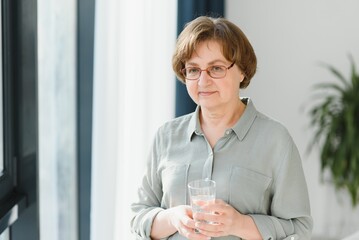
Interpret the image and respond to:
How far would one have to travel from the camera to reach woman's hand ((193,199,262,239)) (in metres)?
1.72

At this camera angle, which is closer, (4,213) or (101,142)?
(4,213)

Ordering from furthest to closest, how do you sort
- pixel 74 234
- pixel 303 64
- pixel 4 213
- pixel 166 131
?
1. pixel 303 64
2. pixel 74 234
3. pixel 4 213
4. pixel 166 131

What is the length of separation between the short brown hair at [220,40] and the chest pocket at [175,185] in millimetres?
336

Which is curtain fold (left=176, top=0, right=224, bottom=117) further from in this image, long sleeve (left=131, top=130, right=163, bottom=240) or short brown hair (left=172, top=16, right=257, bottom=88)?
short brown hair (left=172, top=16, right=257, bottom=88)

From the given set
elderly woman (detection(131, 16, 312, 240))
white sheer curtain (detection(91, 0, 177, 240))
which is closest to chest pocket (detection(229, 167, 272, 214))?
elderly woman (detection(131, 16, 312, 240))

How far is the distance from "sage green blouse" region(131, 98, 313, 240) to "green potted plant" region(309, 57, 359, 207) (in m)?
2.03

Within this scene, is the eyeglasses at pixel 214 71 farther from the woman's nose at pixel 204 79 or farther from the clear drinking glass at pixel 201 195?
the clear drinking glass at pixel 201 195

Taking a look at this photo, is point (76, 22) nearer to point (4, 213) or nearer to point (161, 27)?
point (161, 27)

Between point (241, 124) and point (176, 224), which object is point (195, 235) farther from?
point (241, 124)

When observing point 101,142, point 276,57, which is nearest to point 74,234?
point 101,142

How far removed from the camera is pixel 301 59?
3984 millimetres

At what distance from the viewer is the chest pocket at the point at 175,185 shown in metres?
1.90

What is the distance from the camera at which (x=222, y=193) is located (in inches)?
72.6

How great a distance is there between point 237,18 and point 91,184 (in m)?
1.72
